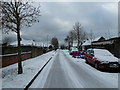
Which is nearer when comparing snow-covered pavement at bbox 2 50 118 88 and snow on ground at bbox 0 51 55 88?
snow on ground at bbox 0 51 55 88

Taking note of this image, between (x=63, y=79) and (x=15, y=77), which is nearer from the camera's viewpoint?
(x=63, y=79)

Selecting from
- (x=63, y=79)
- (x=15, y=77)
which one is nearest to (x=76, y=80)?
(x=63, y=79)

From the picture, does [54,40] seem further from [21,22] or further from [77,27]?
[21,22]

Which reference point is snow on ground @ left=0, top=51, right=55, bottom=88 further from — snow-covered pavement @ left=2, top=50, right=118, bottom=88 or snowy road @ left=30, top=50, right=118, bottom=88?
snowy road @ left=30, top=50, right=118, bottom=88

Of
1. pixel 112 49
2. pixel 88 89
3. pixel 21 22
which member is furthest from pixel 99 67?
pixel 112 49

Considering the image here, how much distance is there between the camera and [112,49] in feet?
67.0

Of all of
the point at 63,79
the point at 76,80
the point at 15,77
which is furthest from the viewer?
the point at 15,77

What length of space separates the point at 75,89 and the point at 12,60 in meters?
9.76

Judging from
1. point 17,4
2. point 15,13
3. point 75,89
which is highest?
point 17,4

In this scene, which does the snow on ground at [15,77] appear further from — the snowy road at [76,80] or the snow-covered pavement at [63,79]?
the snowy road at [76,80]

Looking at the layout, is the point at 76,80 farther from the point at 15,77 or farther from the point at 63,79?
the point at 15,77

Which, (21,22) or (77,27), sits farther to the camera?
(77,27)

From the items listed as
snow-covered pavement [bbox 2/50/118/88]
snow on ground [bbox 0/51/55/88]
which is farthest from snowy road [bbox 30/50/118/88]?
snow on ground [bbox 0/51/55/88]

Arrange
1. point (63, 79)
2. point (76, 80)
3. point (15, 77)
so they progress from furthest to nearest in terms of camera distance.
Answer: point (15, 77) < point (63, 79) < point (76, 80)
